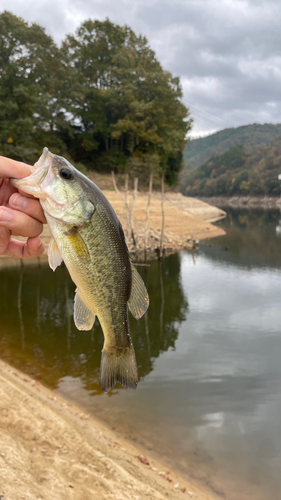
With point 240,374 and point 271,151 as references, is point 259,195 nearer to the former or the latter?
point 271,151

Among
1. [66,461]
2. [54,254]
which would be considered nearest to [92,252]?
[54,254]

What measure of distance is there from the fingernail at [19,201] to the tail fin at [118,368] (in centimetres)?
129

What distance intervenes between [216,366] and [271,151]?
138761 mm

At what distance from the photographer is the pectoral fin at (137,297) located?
2.60m

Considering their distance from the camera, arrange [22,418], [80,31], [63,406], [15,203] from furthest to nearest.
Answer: [80,31] → [63,406] → [22,418] → [15,203]

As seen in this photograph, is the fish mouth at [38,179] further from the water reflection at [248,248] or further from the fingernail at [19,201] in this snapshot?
the water reflection at [248,248]

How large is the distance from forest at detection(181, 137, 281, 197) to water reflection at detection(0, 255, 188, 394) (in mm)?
105698

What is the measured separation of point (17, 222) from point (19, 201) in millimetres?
165

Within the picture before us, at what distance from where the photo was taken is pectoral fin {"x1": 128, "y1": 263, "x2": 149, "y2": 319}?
102 inches

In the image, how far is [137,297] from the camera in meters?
2.63

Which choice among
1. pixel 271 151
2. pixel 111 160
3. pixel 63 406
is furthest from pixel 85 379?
pixel 271 151

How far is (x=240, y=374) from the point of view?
11273 mm

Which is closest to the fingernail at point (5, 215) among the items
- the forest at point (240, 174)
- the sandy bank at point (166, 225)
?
the sandy bank at point (166, 225)

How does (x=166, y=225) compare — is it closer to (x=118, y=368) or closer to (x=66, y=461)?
(x=66, y=461)
